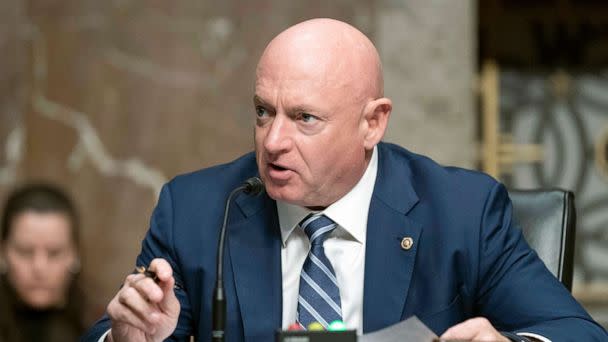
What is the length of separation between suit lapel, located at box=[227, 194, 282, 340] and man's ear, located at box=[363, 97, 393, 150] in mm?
308

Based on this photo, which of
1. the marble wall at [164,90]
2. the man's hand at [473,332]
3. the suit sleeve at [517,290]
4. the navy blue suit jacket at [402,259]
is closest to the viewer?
the man's hand at [473,332]

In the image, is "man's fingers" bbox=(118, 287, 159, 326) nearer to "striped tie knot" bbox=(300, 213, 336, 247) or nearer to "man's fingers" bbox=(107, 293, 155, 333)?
"man's fingers" bbox=(107, 293, 155, 333)

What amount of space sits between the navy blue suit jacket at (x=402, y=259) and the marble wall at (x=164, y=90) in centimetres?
172

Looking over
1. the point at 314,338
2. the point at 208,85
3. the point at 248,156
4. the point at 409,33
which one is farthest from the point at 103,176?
the point at 314,338

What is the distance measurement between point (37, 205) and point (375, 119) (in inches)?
83.0

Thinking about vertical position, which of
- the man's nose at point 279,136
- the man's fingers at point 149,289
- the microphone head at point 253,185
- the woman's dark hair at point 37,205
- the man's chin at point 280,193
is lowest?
the woman's dark hair at point 37,205

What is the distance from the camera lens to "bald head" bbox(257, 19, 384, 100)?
2.63 m

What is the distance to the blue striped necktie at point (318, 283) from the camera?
104 inches

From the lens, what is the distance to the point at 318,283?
2.69 metres

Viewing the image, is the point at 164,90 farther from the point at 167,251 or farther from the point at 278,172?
the point at 278,172

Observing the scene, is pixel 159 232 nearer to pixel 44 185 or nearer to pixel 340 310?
pixel 340 310

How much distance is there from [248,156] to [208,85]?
1.69 metres

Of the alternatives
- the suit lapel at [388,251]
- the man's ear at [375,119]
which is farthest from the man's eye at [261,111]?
the suit lapel at [388,251]

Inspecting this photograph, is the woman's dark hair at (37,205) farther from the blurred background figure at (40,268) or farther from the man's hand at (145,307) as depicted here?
the man's hand at (145,307)
